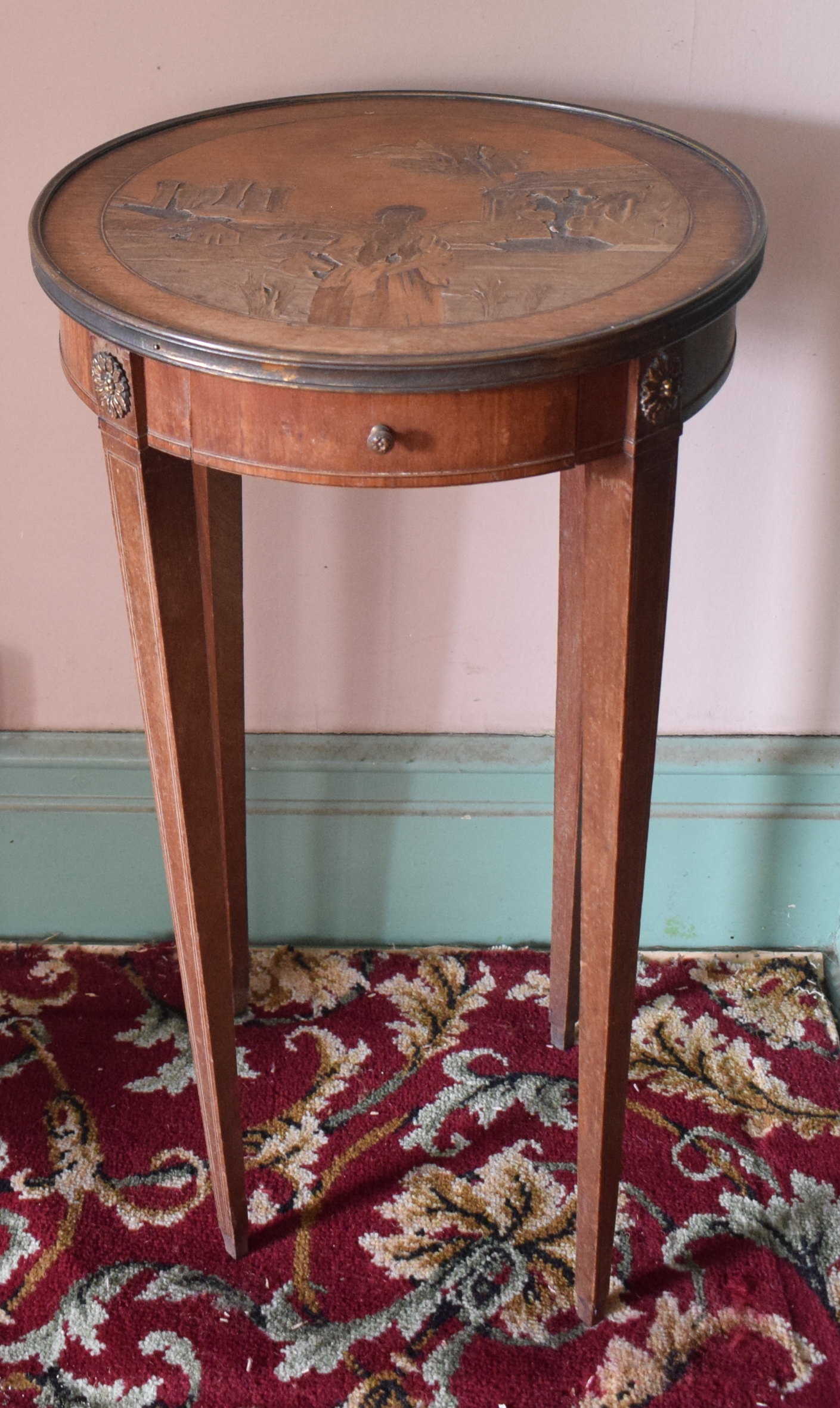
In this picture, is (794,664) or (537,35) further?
(794,664)

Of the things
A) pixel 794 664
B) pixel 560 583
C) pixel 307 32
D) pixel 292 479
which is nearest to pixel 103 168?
pixel 307 32

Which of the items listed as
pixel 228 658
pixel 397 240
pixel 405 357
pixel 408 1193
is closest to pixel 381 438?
pixel 405 357

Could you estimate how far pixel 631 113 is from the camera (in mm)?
1000

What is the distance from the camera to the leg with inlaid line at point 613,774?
0.71 m

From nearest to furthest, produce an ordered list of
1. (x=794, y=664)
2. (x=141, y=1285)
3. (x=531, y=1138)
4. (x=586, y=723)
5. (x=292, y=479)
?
(x=292, y=479), (x=586, y=723), (x=141, y=1285), (x=531, y=1138), (x=794, y=664)

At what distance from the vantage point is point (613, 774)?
0.78 metres

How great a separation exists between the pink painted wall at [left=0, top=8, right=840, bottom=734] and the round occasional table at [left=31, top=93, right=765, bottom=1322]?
0.08m

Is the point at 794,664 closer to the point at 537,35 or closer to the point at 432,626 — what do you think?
the point at 432,626

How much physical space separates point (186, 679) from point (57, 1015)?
539mm

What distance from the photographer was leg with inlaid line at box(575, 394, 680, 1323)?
2.34ft

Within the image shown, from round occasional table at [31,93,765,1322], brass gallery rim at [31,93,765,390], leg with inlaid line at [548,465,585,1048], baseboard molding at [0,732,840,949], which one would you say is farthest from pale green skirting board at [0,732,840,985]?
brass gallery rim at [31,93,765,390]

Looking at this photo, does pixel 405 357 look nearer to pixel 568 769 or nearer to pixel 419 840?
pixel 568 769

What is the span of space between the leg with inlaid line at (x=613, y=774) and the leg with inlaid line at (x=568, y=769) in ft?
0.65

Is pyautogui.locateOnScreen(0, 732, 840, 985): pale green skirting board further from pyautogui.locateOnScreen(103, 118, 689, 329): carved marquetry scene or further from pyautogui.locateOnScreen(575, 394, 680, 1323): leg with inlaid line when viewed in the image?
pyautogui.locateOnScreen(103, 118, 689, 329): carved marquetry scene
